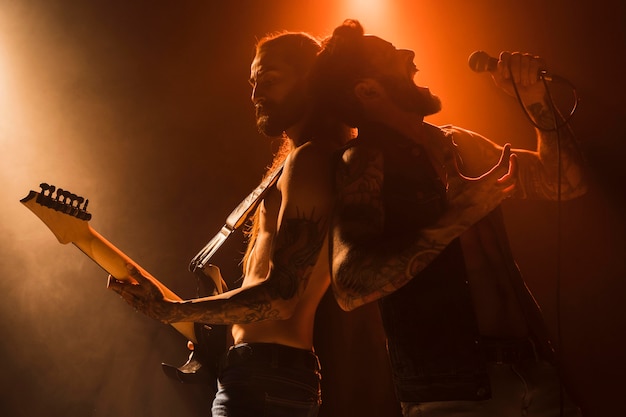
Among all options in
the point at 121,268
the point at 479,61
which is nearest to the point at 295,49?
the point at 479,61

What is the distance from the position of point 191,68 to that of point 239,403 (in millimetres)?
2080

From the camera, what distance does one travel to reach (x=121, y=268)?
2135 millimetres

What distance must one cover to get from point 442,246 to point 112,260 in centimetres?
139

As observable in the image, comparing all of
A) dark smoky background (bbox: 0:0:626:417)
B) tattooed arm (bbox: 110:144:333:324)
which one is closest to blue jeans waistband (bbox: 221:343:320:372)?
tattooed arm (bbox: 110:144:333:324)

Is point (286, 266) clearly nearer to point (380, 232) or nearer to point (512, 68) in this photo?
point (380, 232)

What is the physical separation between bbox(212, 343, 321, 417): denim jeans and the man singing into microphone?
1.25 ft

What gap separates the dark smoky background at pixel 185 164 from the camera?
195cm

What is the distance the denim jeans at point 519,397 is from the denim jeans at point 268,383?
0.49 meters

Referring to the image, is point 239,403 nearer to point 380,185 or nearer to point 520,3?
point 380,185

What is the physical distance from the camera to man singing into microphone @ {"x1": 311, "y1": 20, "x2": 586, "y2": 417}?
126 cm

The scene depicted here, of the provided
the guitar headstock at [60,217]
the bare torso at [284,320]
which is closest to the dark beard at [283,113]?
the bare torso at [284,320]

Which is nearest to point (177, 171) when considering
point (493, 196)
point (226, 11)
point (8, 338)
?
point (226, 11)

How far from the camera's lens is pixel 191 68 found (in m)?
3.17

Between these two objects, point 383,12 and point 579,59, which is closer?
point 579,59
